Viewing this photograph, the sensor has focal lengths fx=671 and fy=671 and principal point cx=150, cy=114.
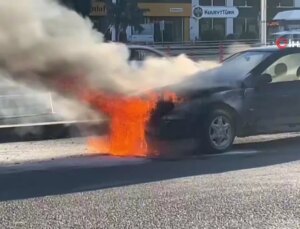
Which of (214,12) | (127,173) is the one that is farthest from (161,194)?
(214,12)

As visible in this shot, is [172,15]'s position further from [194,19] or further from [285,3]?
[285,3]

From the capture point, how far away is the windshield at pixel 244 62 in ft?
34.3

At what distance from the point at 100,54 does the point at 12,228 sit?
4.02 m

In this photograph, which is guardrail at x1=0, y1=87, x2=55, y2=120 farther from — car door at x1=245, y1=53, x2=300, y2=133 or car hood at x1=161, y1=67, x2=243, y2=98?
car door at x1=245, y1=53, x2=300, y2=133

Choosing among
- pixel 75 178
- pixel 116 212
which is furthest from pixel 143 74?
pixel 116 212

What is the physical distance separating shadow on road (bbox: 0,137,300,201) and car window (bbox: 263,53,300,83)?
1.20 metres

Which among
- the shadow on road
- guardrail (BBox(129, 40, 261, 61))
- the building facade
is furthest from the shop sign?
the shadow on road

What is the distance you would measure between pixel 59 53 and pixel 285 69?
372cm

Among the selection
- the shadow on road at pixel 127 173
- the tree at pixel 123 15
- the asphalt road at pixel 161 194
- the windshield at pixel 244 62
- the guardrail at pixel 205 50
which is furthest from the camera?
the tree at pixel 123 15

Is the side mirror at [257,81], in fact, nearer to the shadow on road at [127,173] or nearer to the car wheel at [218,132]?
the car wheel at [218,132]

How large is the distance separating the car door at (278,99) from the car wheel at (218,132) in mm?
442

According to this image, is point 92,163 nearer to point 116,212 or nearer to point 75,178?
point 75,178

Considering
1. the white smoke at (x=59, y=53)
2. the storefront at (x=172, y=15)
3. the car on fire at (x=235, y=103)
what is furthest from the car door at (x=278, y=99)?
the storefront at (x=172, y=15)

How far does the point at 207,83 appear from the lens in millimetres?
10031
